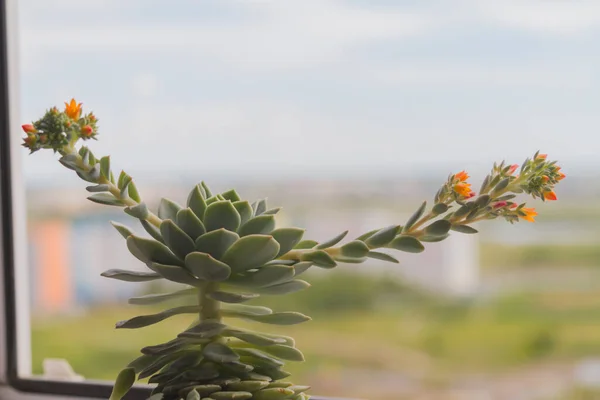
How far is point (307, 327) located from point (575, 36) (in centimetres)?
682

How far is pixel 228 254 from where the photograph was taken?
531 millimetres

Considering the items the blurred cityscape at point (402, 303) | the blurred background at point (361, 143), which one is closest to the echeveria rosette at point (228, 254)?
the blurred cityscape at point (402, 303)

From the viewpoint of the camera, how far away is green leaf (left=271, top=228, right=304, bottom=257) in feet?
1.81

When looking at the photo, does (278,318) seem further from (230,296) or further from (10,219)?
(10,219)

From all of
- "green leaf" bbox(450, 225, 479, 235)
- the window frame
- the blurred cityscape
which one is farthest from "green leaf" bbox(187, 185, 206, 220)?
the blurred cityscape

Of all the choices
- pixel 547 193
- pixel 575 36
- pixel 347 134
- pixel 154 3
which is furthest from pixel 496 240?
pixel 547 193

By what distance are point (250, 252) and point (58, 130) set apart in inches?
7.5

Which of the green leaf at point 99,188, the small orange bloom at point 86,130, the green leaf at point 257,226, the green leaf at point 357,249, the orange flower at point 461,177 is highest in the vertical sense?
the small orange bloom at point 86,130

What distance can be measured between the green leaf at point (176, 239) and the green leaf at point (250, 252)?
0.03 meters

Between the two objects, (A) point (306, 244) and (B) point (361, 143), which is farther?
(B) point (361, 143)

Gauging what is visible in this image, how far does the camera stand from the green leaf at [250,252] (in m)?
0.52

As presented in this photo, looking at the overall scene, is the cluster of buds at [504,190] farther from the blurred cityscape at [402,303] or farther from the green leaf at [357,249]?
the blurred cityscape at [402,303]

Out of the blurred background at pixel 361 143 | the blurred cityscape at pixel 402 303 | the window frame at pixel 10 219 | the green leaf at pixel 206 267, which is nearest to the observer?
the green leaf at pixel 206 267

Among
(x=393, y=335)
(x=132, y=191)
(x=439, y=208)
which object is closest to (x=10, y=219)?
(x=132, y=191)
